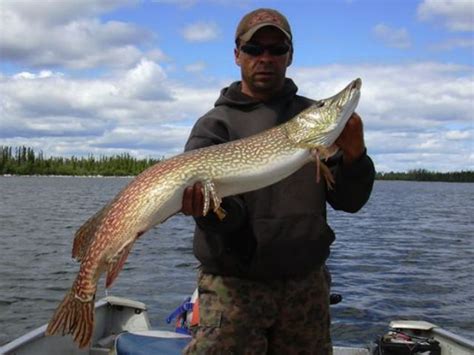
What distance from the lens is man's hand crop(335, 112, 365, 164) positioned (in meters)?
3.72

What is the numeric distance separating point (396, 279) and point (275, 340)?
12.4m

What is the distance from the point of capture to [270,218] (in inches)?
147

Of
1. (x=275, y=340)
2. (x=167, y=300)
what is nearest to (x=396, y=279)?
(x=167, y=300)

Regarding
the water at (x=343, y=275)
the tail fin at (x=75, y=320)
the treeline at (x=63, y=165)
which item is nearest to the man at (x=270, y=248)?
the tail fin at (x=75, y=320)

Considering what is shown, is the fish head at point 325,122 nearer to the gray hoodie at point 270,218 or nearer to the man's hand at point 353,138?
the man's hand at point 353,138

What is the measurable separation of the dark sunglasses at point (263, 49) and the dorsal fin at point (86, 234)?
4.39 ft

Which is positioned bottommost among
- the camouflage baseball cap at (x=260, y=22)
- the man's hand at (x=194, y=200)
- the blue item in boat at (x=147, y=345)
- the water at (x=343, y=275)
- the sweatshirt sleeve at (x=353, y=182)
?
the water at (x=343, y=275)

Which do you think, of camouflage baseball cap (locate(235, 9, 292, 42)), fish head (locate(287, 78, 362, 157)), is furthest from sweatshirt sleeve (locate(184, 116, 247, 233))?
camouflage baseball cap (locate(235, 9, 292, 42))

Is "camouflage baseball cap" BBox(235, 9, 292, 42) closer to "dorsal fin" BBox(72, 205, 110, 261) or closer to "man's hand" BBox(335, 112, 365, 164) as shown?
"man's hand" BBox(335, 112, 365, 164)

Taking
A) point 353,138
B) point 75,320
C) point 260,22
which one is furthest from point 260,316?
point 260,22

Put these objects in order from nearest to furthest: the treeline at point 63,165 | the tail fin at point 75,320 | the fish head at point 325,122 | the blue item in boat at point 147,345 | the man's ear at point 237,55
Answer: the tail fin at point 75,320 < the fish head at point 325,122 < the man's ear at point 237,55 < the blue item in boat at point 147,345 < the treeline at point 63,165

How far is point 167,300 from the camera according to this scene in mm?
12398

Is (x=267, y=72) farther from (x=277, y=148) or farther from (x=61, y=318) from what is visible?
(x=61, y=318)

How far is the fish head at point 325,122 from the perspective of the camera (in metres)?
3.73
